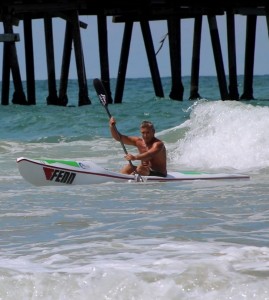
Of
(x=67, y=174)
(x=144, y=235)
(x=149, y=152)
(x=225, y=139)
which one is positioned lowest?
(x=225, y=139)

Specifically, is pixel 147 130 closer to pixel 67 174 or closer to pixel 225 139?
pixel 67 174

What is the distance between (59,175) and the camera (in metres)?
11.2

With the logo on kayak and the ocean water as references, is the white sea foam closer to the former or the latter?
the ocean water

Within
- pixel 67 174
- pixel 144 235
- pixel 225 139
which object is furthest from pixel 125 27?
pixel 144 235

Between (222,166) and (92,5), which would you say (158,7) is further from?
(222,166)

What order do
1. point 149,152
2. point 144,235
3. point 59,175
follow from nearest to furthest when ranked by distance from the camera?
point 144,235
point 59,175
point 149,152

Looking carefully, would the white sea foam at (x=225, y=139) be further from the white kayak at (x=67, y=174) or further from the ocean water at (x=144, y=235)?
the white kayak at (x=67, y=174)

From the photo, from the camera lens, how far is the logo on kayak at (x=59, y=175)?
36.6 ft

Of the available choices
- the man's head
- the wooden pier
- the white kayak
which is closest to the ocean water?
the white kayak

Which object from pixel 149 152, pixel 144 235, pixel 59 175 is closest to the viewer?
pixel 144 235

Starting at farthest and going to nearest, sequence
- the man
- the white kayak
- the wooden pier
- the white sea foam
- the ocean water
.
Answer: the wooden pier, the white sea foam, the man, the white kayak, the ocean water

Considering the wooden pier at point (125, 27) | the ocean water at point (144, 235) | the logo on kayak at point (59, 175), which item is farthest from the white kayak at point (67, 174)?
the wooden pier at point (125, 27)

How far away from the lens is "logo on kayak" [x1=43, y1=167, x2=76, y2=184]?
36.6ft

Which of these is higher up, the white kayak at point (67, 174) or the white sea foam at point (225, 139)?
the white kayak at point (67, 174)
